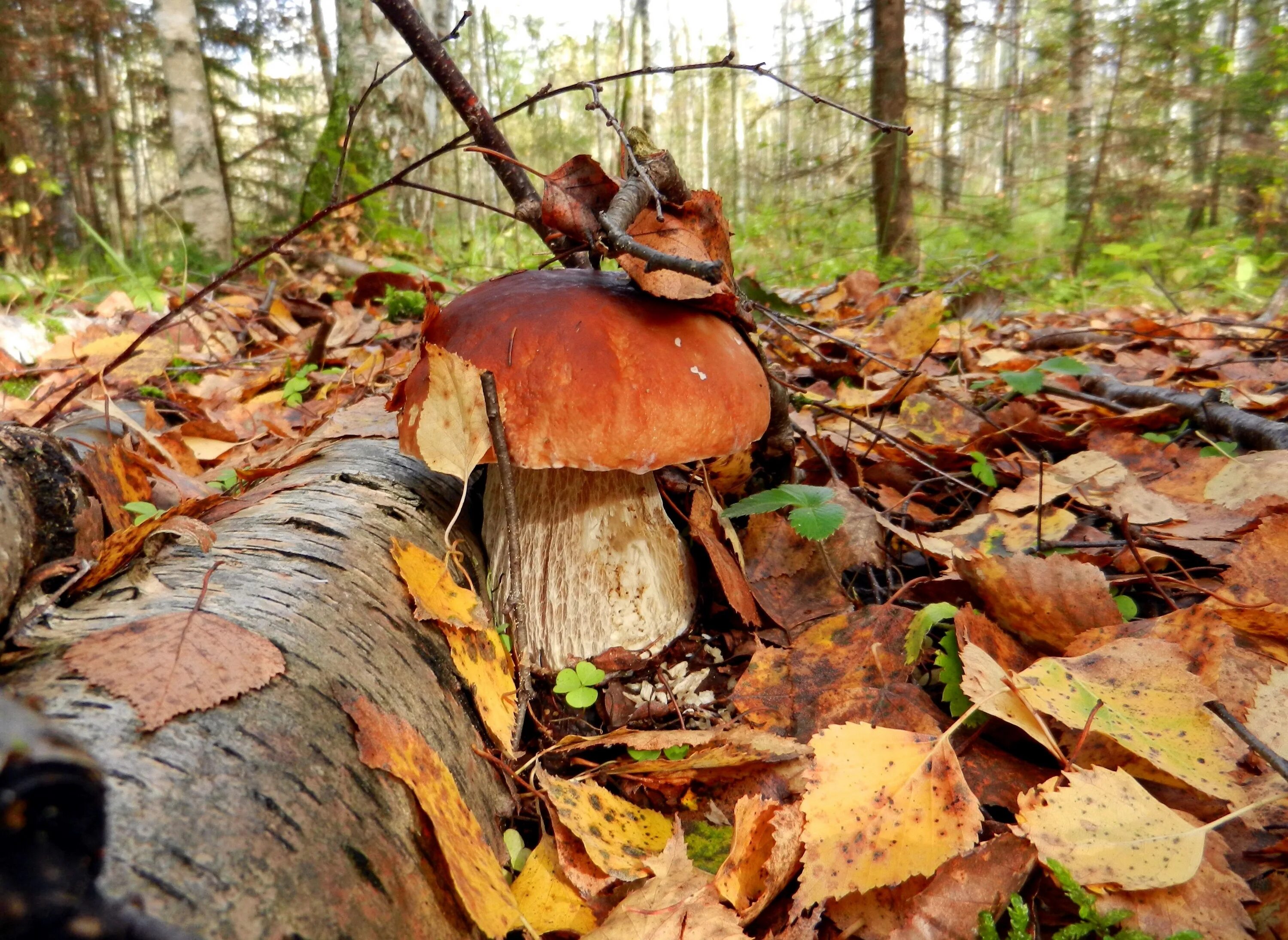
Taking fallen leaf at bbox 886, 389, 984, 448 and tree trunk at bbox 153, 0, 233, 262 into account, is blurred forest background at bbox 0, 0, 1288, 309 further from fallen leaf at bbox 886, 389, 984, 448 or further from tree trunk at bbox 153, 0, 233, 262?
fallen leaf at bbox 886, 389, 984, 448

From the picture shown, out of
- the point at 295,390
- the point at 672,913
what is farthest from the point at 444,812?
the point at 295,390

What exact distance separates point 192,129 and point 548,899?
9485mm

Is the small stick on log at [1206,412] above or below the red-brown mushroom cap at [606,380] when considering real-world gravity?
below

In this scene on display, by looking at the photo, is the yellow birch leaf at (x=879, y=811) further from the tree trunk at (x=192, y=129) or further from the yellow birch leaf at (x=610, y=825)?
the tree trunk at (x=192, y=129)

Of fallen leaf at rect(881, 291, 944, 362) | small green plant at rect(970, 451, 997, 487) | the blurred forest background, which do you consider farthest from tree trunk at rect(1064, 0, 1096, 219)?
small green plant at rect(970, 451, 997, 487)

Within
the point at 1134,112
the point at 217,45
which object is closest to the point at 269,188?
the point at 217,45

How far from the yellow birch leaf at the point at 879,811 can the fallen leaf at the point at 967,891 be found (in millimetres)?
34

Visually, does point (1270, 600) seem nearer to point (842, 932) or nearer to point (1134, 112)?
point (842, 932)

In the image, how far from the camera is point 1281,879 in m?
0.88

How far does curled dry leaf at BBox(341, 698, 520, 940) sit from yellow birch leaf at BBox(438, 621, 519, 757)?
25 centimetres

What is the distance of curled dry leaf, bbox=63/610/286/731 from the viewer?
708 mm

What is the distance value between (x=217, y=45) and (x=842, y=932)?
15433 mm

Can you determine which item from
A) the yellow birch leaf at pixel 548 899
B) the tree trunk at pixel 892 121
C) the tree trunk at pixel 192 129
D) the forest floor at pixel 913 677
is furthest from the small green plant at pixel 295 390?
the tree trunk at pixel 192 129

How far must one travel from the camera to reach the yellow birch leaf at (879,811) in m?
0.94
